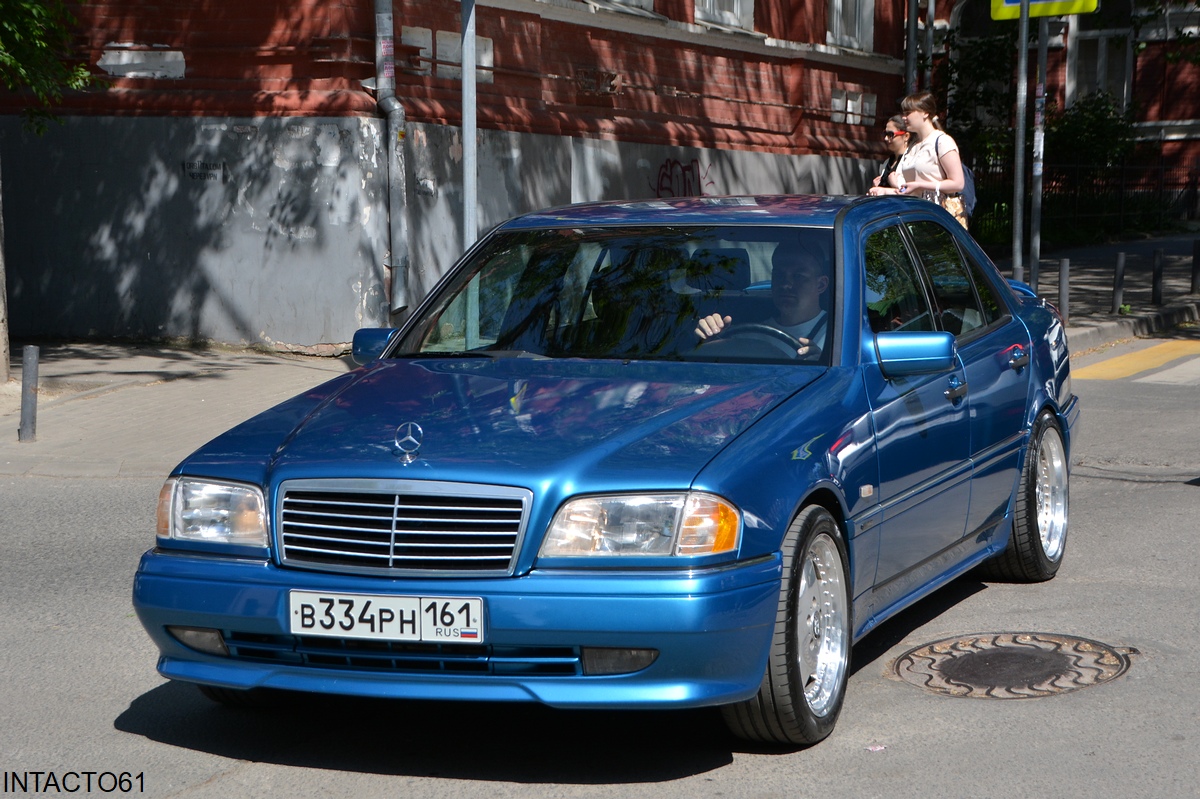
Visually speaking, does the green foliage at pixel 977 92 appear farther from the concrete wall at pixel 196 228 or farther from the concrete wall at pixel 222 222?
the concrete wall at pixel 196 228

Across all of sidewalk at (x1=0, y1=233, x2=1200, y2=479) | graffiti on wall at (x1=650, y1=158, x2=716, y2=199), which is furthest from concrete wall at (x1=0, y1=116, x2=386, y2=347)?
graffiti on wall at (x1=650, y1=158, x2=716, y2=199)

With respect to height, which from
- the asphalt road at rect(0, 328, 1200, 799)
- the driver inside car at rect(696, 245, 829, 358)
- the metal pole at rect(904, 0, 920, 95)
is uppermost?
the metal pole at rect(904, 0, 920, 95)

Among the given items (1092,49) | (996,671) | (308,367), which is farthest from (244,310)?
(1092,49)

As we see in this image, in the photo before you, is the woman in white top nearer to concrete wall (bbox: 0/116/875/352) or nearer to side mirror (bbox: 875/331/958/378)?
concrete wall (bbox: 0/116/875/352)

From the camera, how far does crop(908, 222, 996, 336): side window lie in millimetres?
5938

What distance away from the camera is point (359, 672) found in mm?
4176

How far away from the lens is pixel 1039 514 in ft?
21.7

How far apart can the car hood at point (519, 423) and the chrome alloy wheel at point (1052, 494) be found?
86.1 inches

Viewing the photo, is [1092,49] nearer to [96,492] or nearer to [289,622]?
[96,492]

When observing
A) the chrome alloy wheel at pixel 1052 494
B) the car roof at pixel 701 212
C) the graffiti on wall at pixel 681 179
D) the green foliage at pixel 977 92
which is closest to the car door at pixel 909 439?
the car roof at pixel 701 212

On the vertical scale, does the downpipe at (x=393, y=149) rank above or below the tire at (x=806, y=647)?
above

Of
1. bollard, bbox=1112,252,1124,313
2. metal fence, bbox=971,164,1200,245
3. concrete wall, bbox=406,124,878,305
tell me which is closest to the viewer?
concrete wall, bbox=406,124,878,305

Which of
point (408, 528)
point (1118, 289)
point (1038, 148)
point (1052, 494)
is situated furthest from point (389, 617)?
point (1118, 289)

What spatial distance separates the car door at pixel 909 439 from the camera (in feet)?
16.4
